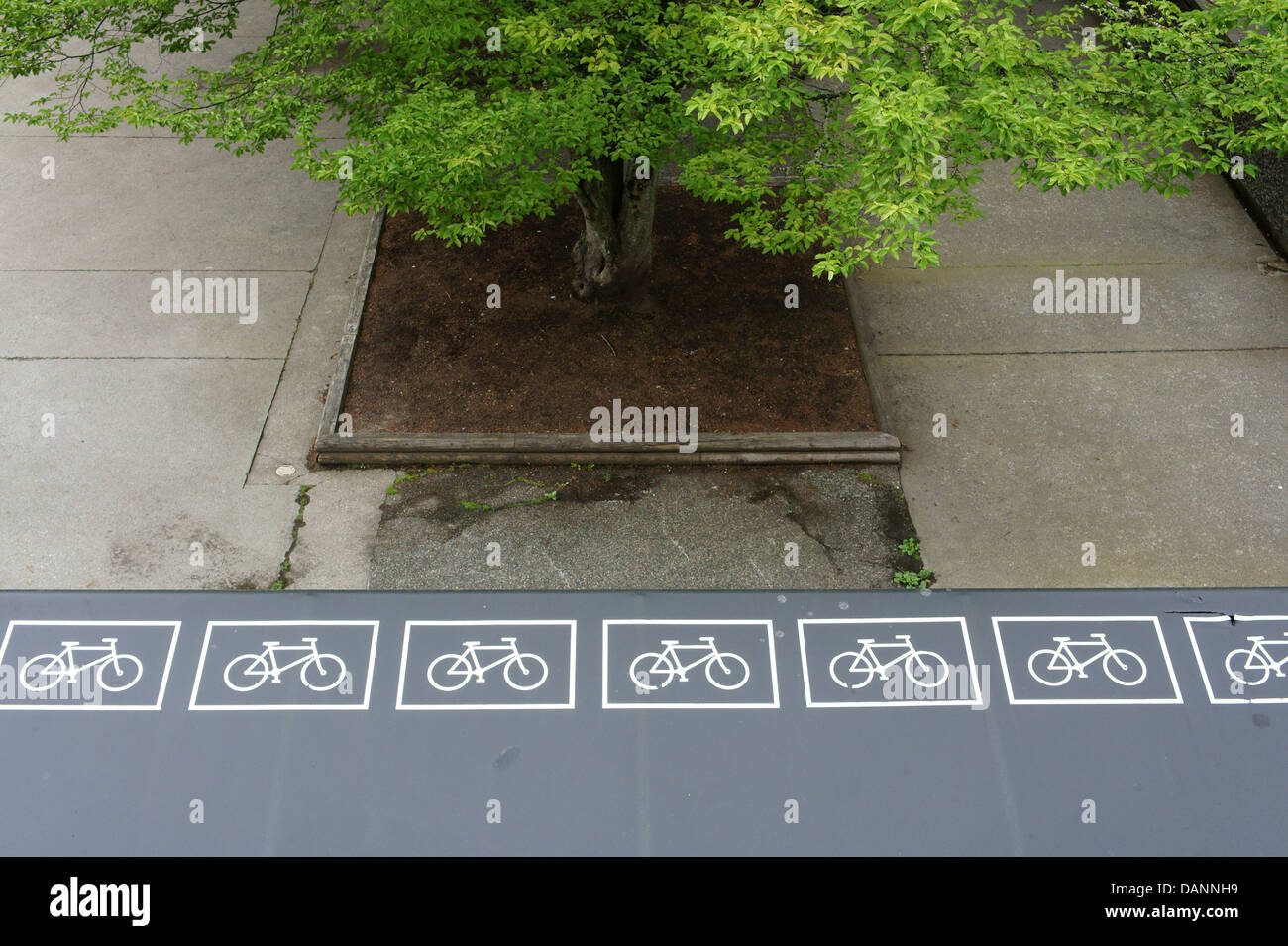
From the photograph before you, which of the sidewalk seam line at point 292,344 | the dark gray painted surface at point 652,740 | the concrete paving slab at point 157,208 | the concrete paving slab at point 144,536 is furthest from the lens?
the concrete paving slab at point 157,208

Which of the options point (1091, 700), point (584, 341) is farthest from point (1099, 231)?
point (1091, 700)

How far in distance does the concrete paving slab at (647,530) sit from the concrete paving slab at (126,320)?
2.84 metres

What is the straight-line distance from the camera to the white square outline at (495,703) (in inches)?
167

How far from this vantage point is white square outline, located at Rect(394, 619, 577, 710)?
4254 mm

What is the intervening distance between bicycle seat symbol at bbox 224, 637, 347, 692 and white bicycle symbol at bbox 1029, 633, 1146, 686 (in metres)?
2.76

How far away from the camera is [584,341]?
10570mm

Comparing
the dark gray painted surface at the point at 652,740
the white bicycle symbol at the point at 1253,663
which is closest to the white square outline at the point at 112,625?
the dark gray painted surface at the point at 652,740

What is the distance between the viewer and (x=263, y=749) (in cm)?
411

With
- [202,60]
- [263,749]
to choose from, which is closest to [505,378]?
[263,749]

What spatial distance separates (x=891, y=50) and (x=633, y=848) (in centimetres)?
483

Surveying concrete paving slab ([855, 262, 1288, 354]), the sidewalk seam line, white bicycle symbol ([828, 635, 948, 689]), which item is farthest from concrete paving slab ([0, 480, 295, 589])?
concrete paving slab ([855, 262, 1288, 354])

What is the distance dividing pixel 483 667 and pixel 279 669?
31.6 inches

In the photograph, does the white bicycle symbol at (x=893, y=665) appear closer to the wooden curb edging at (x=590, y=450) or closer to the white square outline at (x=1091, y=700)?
the white square outline at (x=1091, y=700)

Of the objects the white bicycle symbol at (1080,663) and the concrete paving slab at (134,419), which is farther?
the concrete paving slab at (134,419)
